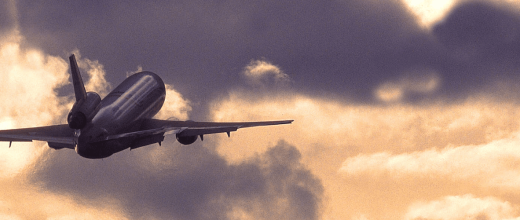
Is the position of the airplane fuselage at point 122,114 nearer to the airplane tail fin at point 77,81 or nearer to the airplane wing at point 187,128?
the airplane wing at point 187,128

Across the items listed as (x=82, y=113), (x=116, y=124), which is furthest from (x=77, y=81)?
(x=116, y=124)

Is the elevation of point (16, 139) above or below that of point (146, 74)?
below

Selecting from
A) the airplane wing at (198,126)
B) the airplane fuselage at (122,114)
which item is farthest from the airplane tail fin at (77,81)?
the airplane wing at (198,126)

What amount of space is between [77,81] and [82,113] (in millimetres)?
2805

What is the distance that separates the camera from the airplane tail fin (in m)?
64.6

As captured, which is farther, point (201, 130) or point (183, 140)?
point (183, 140)

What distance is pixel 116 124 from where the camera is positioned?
232 feet

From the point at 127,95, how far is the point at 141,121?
3.54 metres

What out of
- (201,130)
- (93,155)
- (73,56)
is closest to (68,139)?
(93,155)

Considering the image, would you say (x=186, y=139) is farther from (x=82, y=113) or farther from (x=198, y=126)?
(x=82, y=113)

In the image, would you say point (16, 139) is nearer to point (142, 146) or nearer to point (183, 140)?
point (142, 146)

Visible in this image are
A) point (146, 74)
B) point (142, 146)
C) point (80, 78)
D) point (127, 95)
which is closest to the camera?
point (80, 78)

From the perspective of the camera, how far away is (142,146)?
70.6m

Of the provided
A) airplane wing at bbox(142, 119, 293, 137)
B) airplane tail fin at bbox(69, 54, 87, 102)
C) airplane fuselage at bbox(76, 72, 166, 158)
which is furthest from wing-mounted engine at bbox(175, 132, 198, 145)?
airplane tail fin at bbox(69, 54, 87, 102)
